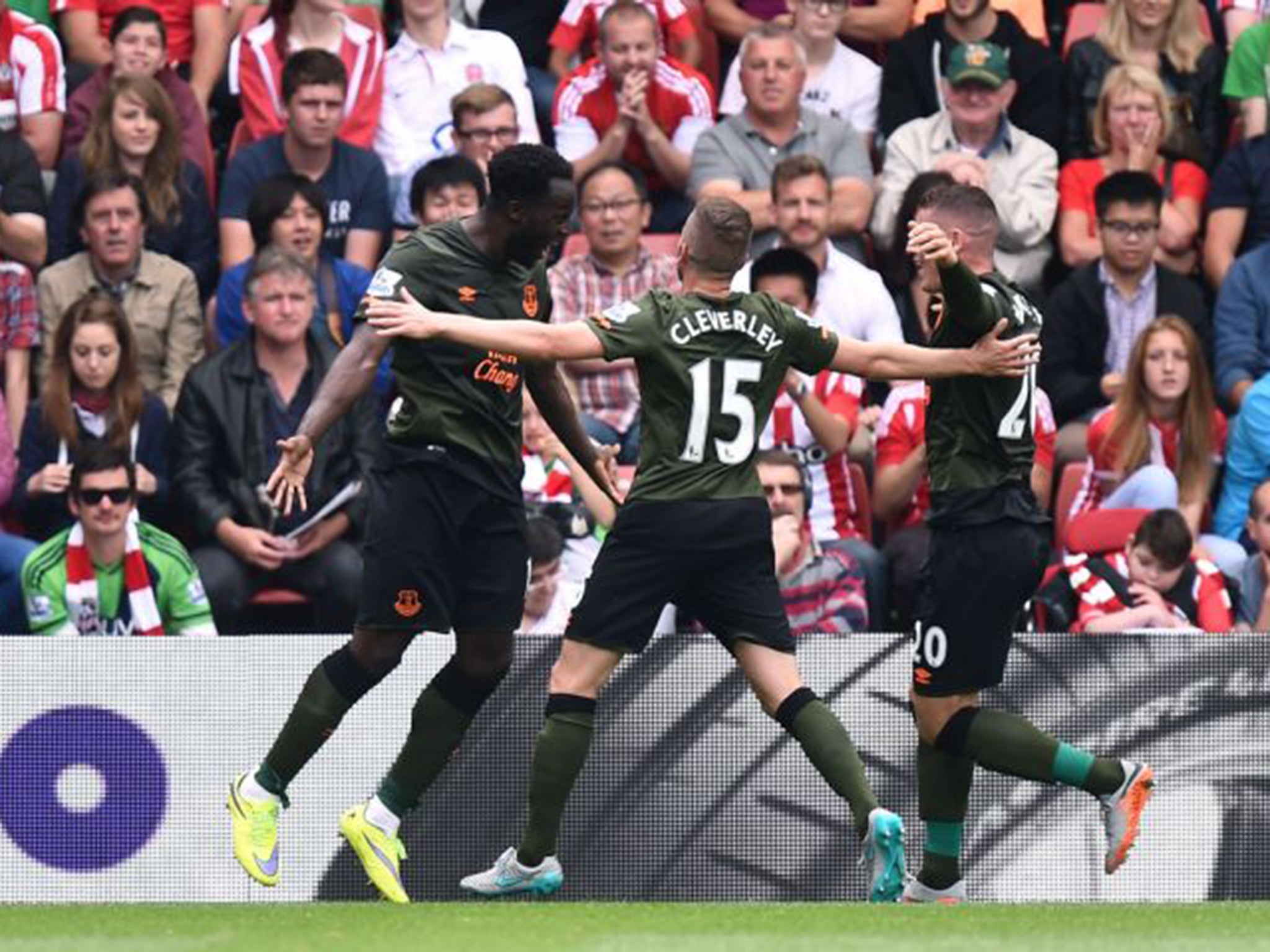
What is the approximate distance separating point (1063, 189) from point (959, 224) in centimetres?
556

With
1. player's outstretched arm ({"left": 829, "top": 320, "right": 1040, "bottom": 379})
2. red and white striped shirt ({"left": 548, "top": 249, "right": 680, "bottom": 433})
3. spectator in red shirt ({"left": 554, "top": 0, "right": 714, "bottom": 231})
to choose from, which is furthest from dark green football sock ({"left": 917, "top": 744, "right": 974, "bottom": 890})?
spectator in red shirt ({"left": 554, "top": 0, "right": 714, "bottom": 231})

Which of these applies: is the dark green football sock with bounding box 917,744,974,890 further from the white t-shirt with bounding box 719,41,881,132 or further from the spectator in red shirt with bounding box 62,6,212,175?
the spectator in red shirt with bounding box 62,6,212,175

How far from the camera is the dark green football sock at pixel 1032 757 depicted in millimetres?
9617

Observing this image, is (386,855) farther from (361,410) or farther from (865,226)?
(865,226)

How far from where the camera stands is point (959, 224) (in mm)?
9617

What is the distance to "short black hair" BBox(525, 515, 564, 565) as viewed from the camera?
12.4 m

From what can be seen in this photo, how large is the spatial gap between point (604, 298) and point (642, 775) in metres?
3.66

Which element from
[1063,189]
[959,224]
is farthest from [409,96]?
[959,224]

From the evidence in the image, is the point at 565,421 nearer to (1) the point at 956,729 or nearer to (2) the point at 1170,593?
(1) the point at 956,729

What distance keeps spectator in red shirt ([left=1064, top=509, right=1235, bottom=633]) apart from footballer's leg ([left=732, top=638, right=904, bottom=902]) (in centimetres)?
287

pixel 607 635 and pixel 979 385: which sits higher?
pixel 979 385

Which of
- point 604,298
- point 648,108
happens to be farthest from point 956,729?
point 648,108

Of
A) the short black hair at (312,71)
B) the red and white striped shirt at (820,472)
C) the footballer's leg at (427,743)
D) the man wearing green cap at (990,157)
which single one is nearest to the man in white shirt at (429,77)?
the short black hair at (312,71)

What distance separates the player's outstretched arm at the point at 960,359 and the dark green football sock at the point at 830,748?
110cm
